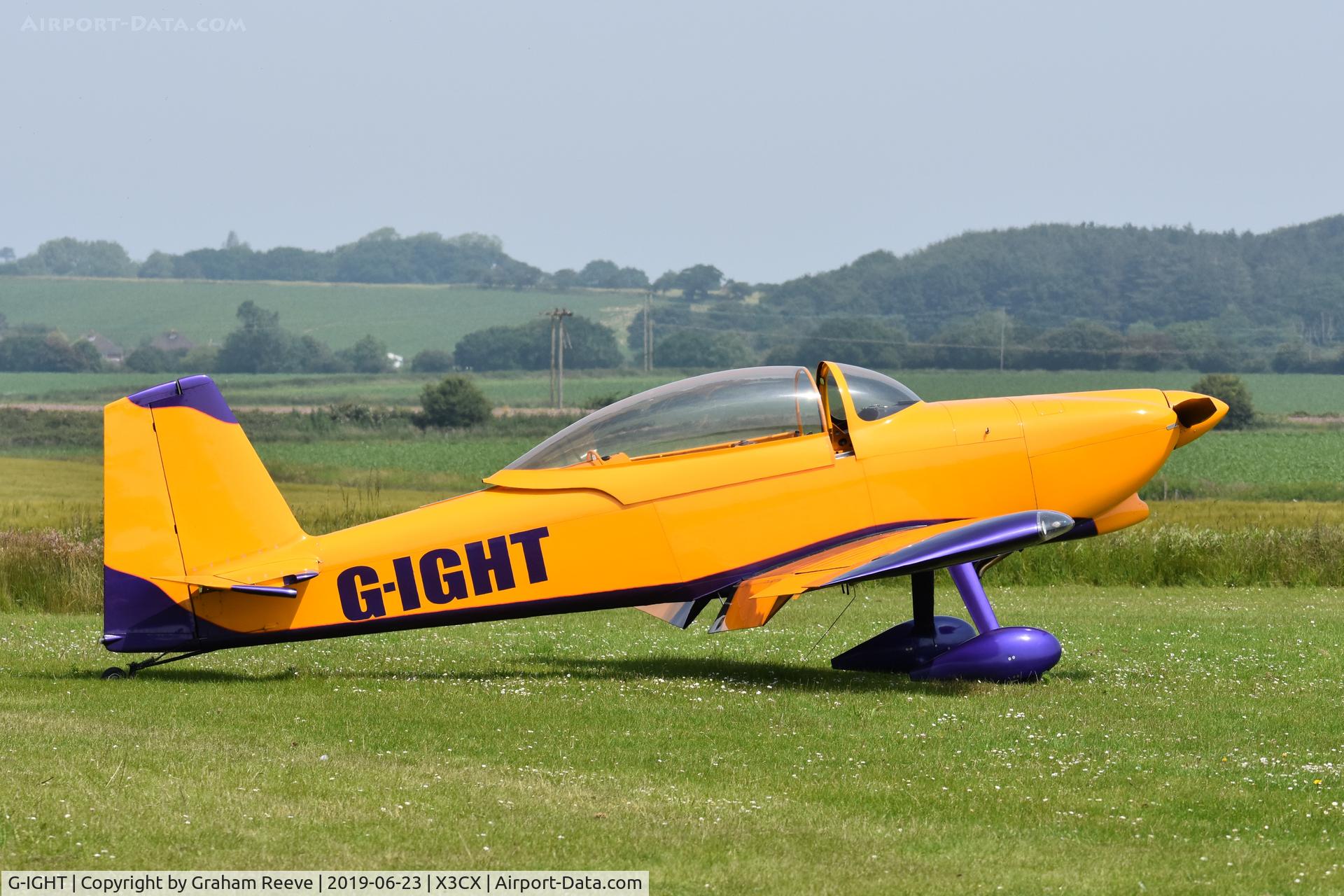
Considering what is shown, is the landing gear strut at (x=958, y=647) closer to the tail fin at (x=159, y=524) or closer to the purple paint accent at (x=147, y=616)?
the tail fin at (x=159, y=524)

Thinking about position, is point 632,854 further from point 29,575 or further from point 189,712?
point 29,575

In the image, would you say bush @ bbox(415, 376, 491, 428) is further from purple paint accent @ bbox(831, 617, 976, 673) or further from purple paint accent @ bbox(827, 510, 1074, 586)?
purple paint accent @ bbox(827, 510, 1074, 586)

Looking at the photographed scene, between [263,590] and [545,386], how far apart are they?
88.1m

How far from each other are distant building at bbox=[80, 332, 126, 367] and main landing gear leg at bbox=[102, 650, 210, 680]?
346 ft

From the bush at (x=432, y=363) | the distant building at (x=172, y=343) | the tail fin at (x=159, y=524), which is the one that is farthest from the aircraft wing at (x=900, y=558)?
the distant building at (x=172, y=343)

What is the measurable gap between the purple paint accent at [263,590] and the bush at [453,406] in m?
61.3

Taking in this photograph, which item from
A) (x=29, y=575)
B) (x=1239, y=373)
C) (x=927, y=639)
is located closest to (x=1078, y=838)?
(x=927, y=639)

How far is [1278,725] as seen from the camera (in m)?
9.15

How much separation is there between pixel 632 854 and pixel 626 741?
2463mm

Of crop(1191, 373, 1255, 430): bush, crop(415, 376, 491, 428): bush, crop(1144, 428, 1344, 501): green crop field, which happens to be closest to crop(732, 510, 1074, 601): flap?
crop(1144, 428, 1344, 501): green crop field

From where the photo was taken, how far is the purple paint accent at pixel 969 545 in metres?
9.81

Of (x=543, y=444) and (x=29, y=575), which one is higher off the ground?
(x=543, y=444)

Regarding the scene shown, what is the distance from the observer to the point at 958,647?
10.8 meters

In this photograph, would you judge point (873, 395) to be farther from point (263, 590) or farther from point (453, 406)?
point (453, 406)
